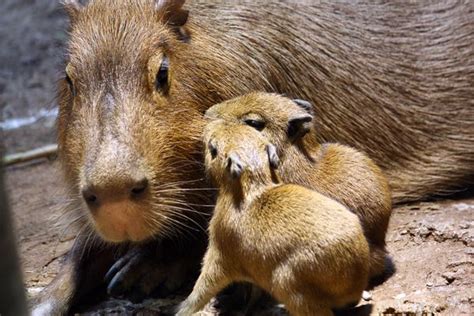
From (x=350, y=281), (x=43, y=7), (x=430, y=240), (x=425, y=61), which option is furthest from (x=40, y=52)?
(x=350, y=281)

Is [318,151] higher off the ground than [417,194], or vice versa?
[318,151]

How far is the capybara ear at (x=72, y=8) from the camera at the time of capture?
13.9ft

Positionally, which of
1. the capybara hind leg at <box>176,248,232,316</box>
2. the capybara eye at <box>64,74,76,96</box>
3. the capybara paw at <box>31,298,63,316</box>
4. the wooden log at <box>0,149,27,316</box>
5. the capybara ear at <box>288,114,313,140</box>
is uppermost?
the wooden log at <box>0,149,27,316</box>

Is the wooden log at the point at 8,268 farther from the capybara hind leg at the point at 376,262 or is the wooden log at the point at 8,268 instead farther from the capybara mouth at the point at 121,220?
the capybara hind leg at the point at 376,262

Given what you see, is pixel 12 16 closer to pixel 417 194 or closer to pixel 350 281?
pixel 417 194

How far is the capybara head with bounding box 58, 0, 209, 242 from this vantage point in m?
3.39

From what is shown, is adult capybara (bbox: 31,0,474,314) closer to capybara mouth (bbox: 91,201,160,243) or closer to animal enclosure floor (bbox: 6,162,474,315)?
capybara mouth (bbox: 91,201,160,243)

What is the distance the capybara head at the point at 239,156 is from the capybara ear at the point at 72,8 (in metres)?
1.19

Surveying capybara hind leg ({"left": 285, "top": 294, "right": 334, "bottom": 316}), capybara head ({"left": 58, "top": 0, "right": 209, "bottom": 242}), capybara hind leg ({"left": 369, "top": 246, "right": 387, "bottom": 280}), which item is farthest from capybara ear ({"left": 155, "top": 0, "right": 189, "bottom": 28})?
capybara hind leg ({"left": 285, "top": 294, "right": 334, "bottom": 316})

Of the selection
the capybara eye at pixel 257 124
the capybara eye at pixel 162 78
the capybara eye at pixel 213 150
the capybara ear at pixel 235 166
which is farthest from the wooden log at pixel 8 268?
the capybara eye at pixel 162 78

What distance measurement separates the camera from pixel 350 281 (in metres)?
3.08

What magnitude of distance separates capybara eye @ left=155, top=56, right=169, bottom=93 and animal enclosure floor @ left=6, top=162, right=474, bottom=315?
3.28 feet

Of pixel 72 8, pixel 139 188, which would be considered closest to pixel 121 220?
pixel 139 188

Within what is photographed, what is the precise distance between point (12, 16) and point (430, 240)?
885cm
